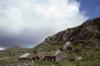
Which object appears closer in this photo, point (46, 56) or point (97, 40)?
point (46, 56)

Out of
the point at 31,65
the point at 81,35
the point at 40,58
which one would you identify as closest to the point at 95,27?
the point at 81,35

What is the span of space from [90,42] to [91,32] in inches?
890

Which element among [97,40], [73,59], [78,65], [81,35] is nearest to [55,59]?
[73,59]

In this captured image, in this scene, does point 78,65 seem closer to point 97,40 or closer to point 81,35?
point 97,40

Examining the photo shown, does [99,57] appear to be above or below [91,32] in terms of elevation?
below

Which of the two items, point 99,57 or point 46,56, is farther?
point 46,56

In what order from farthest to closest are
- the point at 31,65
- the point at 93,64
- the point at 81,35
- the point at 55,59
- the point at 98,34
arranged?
the point at 81,35 → the point at 98,34 → the point at 55,59 → the point at 31,65 → the point at 93,64

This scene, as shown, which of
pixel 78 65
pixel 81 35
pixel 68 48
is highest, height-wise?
pixel 81 35

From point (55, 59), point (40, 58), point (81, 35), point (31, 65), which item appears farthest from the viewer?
point (81, 35)

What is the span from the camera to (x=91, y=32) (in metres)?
159

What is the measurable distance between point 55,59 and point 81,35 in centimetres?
6069

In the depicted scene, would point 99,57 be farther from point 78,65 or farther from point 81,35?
point 81,35

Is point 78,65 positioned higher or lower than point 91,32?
lower

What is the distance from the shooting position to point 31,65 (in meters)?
87.8
